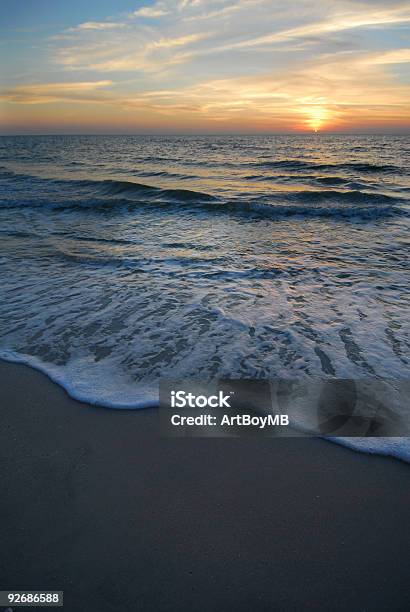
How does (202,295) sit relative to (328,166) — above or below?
below

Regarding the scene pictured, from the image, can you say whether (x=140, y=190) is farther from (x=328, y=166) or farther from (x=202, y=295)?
(x=328, y=166)

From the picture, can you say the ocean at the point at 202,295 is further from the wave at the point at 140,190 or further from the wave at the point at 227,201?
the wave at the point at 140,190

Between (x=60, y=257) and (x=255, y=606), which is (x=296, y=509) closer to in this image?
(x=255, y=606)

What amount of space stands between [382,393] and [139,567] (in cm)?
233

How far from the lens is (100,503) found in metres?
2.26

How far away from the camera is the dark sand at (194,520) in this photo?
183 cm

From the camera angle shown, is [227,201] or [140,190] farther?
[140,190]

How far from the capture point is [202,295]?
5.50 metres

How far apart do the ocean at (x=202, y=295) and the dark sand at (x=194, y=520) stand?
43cm

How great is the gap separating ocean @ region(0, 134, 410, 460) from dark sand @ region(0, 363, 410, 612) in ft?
1.40

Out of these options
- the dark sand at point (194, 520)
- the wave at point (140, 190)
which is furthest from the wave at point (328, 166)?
the dark sand at point (194, 520)

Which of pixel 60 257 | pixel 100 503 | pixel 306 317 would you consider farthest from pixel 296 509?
pixel 60 257

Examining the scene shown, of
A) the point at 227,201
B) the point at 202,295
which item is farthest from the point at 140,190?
the point at 202,295

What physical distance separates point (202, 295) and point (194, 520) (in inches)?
141
